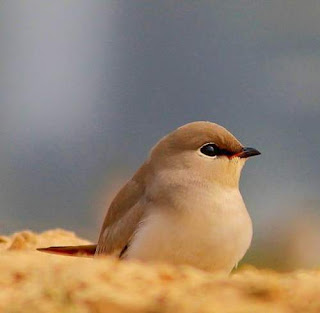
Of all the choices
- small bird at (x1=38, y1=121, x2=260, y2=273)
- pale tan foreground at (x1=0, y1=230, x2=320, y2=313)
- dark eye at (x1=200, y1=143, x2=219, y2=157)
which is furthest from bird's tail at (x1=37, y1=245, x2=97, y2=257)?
pale tan foreground at (x1=0, y1=230, x2=320, y2=313)

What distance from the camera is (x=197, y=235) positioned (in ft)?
10.6

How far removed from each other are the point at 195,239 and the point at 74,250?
696 millimetres

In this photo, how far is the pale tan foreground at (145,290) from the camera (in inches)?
73.4

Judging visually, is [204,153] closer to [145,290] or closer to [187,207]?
[187,207]

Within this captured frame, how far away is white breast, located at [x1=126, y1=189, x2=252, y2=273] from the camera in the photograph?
321 centimetres

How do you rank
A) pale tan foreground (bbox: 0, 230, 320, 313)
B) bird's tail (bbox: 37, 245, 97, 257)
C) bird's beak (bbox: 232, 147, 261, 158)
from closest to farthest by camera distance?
pale tan foreground (bbox: 0, 230, 320, 313) → bird's beak (bbox: 232, 147, 261, 158) → bird's tail (bbox: 37, 245, 97, 257)

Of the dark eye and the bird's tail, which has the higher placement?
the dark eye

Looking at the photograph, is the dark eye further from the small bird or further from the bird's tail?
the bird's tail

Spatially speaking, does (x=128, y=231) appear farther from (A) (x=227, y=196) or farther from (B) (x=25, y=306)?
(B) (x=25, y=306)

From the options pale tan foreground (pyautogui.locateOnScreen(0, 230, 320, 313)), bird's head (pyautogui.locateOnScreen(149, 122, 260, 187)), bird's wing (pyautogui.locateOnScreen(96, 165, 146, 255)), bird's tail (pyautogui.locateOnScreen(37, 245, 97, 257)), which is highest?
bird's head (pyautogui.locateOnScreen(149, 122, 260, 187))

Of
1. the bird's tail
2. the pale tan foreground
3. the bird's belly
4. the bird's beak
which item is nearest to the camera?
the pale tan foreground

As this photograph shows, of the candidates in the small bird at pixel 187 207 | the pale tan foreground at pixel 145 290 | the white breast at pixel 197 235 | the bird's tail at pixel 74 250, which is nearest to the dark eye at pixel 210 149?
the small bird at pixel 187 207

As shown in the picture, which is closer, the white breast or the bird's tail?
the white breast

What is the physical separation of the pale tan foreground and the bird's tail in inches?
50.0
